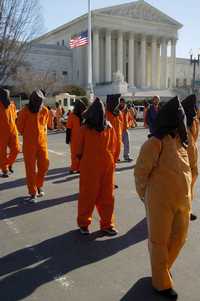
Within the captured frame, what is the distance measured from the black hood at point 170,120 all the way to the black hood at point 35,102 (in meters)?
3.63

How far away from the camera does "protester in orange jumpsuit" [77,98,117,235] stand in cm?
515

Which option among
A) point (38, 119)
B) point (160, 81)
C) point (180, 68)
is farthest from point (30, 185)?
point (180, 68)

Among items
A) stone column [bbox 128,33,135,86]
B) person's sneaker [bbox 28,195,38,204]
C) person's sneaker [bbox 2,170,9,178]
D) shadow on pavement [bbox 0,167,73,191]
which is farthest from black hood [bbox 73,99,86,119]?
stone column [bbox 128,33,135,86]

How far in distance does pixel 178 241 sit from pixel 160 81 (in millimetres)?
77092

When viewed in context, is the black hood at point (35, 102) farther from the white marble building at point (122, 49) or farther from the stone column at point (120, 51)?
the stone column at point (120, 51)

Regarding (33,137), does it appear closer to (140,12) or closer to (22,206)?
(22,206)

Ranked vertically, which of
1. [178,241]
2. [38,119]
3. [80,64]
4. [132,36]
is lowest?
[178,241]

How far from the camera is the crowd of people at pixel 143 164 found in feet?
11.9

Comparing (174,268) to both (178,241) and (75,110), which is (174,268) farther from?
(75,110)

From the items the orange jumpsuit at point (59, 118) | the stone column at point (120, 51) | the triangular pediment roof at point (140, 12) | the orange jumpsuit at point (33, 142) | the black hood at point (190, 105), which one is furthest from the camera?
the stone column at point (120, 51)

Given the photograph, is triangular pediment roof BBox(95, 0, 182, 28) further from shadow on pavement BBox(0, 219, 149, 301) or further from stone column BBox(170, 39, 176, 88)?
shadow on pavement BBox(0, 219, 149, 301)

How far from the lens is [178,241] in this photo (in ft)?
12.1

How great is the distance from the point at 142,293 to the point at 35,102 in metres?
4.00

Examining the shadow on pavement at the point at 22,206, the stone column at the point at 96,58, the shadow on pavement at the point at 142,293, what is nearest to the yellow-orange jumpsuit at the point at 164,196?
the shadow on pavement at the point at 142,293
